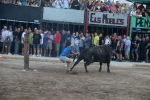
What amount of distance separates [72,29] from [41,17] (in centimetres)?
256

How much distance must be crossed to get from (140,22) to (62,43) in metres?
7.14

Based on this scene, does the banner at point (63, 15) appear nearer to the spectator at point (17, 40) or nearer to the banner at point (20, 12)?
the banner at point (20, 12)

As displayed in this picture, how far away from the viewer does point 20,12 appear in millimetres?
26906

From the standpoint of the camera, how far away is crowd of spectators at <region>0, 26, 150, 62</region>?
24.8 metres

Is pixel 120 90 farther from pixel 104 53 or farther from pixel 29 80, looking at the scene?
pixel 104 53

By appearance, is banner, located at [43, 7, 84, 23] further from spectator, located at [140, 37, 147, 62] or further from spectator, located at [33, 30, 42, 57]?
spectator, located at [140, 37, 147, 62]

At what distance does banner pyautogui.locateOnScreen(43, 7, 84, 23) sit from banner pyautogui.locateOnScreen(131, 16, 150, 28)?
419cm

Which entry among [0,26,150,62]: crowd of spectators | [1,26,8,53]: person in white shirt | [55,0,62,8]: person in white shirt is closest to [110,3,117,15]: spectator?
[0,26,150,62]: crowd of spectators

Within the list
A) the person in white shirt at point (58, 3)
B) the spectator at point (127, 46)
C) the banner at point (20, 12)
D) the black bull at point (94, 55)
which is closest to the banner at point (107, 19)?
the person in white shirt at point (58, 3)

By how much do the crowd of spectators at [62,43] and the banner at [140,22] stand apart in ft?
5.88

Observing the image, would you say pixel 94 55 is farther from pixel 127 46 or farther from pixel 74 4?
pixel 74 4

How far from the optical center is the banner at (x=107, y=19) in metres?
28.4

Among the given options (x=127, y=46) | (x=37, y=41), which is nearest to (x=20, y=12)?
(x=37, y=41)

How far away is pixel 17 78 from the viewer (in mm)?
13266
